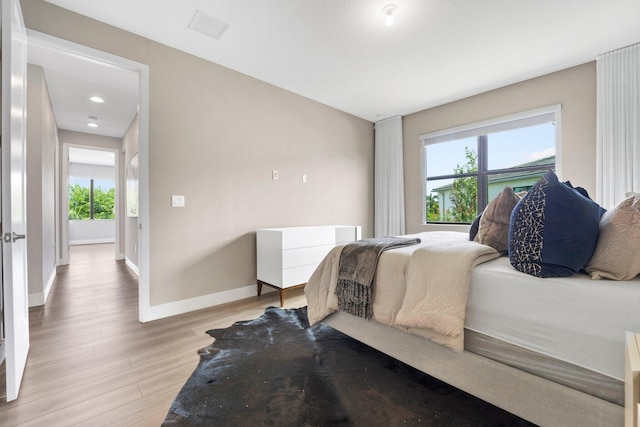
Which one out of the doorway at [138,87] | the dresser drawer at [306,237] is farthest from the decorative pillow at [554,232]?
the doorway at [138,87]

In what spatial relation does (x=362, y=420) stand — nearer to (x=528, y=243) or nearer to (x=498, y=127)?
(x=528, y=243)

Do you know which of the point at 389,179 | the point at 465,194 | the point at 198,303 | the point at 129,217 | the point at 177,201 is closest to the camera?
the point at 177,201

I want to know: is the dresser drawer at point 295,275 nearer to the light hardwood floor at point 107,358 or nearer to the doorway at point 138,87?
the light hardwood floor at point 107,358

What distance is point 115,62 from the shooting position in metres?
2.48

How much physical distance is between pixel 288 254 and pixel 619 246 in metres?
2.40

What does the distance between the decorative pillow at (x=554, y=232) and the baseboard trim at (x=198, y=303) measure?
2.70m

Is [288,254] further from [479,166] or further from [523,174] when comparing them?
[523,174]

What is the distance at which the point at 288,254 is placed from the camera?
9.75 ft

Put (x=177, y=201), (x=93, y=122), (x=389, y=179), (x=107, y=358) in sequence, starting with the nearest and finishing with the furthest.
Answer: (x=107, y=358) → (x=177, y=201) → (x=389, y=179) → (x=93, y=122)

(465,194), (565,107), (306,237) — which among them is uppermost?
(565,107)

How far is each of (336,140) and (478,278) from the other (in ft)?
11.1

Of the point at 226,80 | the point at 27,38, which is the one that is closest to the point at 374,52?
the point at 226,80

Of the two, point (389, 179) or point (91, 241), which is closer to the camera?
point (389, 179)

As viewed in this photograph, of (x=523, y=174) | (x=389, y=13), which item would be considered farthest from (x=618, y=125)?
(x=389, y=13)
